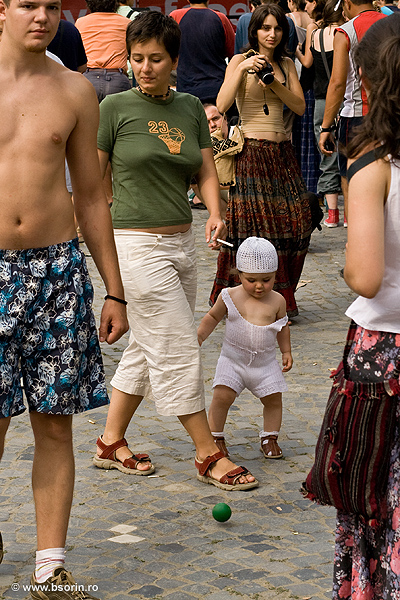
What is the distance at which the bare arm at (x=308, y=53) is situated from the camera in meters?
10.9

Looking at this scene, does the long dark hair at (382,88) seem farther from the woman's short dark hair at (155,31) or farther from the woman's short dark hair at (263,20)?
the woman's short dark hair at (263,20)

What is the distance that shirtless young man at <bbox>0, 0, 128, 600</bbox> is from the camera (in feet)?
10.5

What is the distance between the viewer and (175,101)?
4746 millimetres

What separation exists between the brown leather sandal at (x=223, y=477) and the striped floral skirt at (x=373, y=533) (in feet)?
4.96

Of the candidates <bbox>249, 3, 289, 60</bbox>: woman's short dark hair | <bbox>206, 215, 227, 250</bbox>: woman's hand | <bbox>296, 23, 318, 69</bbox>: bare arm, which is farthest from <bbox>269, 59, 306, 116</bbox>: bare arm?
<bbox>296, 23, 318, 69</bbox>: bare arm

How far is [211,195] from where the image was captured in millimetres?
4781

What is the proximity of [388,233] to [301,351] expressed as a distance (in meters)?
4.14

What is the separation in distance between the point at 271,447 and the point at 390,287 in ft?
7.56

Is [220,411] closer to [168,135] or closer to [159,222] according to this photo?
[159,222]

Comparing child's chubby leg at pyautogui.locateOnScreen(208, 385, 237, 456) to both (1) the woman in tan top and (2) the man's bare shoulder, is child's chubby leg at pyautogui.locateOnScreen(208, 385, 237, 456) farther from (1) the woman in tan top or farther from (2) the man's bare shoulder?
(1) the woman in tan top

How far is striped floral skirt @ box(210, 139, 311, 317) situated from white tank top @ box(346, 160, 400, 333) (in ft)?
14.3

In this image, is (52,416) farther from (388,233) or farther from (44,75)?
(388,233)

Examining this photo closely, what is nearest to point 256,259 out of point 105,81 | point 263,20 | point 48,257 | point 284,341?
point 284,341

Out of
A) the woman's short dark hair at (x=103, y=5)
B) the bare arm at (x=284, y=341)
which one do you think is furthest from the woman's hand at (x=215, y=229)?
the woman's short dark hair at (x=103, y=5)
